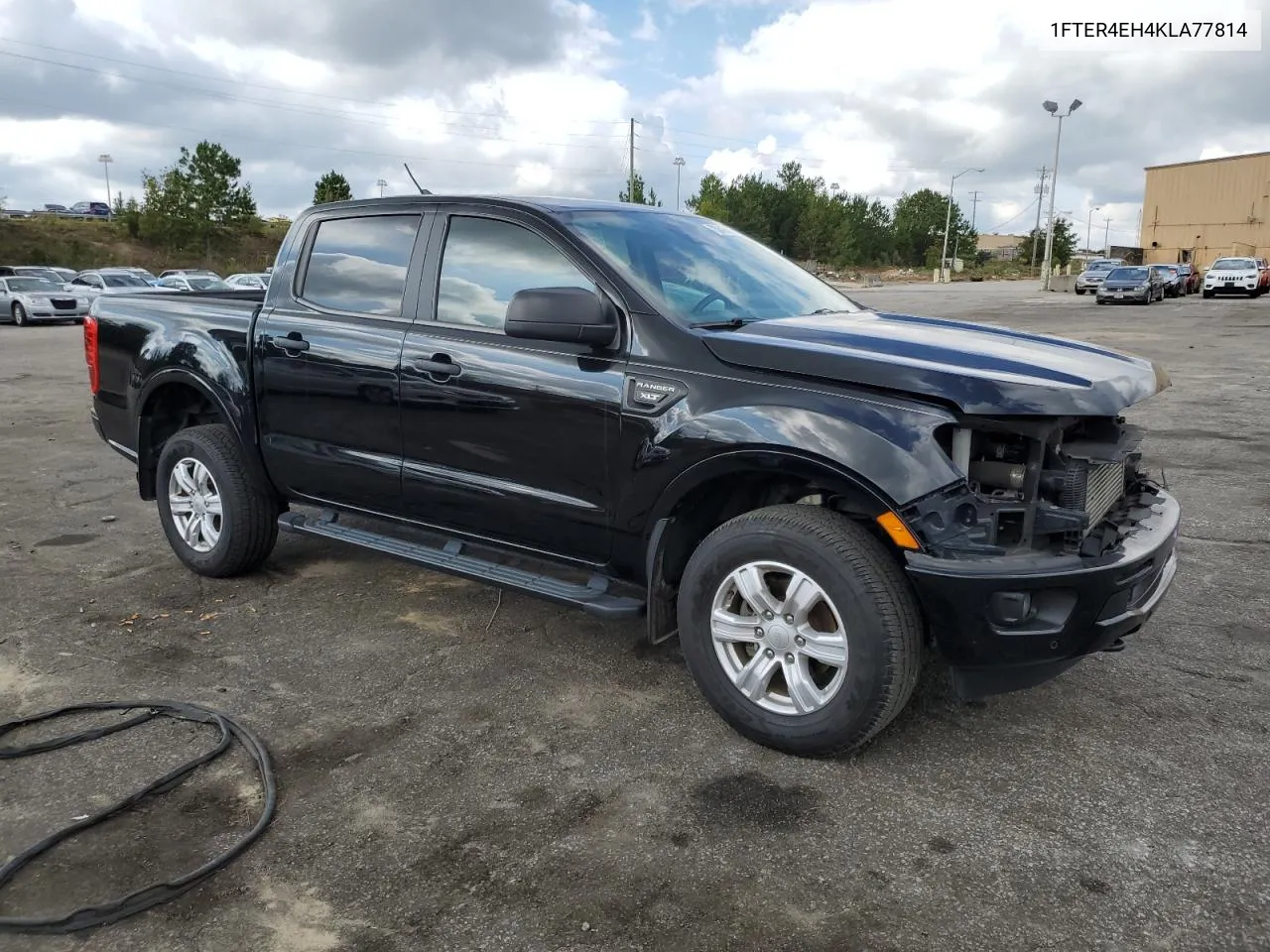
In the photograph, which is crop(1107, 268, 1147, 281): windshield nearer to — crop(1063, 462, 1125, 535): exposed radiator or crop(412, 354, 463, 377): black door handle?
crop(1063, 462, 1125, 535): exposed radiator

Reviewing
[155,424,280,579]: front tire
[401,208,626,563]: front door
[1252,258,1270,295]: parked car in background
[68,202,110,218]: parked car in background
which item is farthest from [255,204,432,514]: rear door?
[68,202,110,218]: parked car in background

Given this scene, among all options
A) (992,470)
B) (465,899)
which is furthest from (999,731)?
(465,899)

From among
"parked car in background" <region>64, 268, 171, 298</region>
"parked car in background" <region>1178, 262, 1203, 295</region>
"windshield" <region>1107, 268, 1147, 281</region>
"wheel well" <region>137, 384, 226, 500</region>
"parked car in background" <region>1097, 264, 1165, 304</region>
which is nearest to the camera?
"wheel well" <region>137, 384, 226, 500</region>

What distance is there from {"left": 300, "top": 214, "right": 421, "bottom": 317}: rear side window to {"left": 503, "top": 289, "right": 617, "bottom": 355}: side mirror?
0.98 m

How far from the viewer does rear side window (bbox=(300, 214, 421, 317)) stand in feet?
13.7

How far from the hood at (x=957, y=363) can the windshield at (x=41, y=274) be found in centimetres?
2926

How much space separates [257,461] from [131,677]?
4.00 feet

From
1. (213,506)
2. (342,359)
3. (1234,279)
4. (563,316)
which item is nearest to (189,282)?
(213,506)

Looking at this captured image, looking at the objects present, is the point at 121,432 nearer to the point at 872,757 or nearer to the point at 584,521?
the point at 584,521

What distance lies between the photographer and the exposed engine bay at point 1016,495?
284 cm

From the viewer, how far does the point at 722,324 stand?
11.6 feet

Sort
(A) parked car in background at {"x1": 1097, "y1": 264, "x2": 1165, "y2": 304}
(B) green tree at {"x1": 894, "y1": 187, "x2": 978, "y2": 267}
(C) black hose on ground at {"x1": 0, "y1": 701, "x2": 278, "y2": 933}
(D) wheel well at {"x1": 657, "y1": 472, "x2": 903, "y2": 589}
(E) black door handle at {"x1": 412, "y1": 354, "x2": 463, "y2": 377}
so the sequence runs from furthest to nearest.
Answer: (B) green tree at {"x1": 894, "y1": 187, "x2": 978, "y2": 267} → (A) parked car in background at {"x1": 1097, "y1": 264, "x2": 1165, "y2": 304} → (E) black door handle at {"x1": 412, "y1": 354, "x2": 463, "y2": 377} → (D) wheel well at {"x1": 657, "y1": 472, "x2": 903, "y2": 589} → (C) black hose on ground at {"x1": 0, "y1": 701, "x2": 278, "y2": 933}

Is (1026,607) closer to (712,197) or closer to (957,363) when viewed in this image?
(957,363)

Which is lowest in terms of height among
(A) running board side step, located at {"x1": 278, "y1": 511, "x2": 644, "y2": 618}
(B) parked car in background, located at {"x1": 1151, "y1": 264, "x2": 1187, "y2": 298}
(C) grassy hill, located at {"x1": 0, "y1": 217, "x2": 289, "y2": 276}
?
(A) running board side step, located at {"x1": 278, "y1": 511, "x2": 644, "y2": 618}
